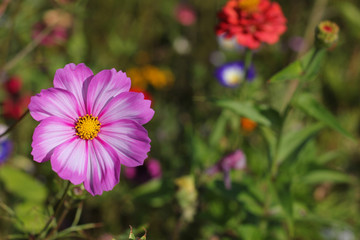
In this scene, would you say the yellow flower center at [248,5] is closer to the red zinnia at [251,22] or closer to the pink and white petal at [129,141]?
the red zinnia at [251,22]

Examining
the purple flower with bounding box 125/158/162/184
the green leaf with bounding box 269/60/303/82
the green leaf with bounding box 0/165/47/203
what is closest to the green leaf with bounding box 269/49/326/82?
the green leaf with bounding box 269/60/303/82

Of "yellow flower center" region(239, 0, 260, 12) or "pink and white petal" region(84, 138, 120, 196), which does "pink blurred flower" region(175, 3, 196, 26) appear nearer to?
"yellow flower center" region(239, 0, 260, 12)

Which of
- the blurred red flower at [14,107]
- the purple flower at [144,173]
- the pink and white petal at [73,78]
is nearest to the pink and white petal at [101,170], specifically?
the pink and white petal at [73,78]

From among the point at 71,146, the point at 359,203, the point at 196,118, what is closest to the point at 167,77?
the point at 196,118

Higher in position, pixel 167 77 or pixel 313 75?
pixel 167 77

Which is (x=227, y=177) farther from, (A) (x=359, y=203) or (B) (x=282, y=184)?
(A) (x=359, y=203)
